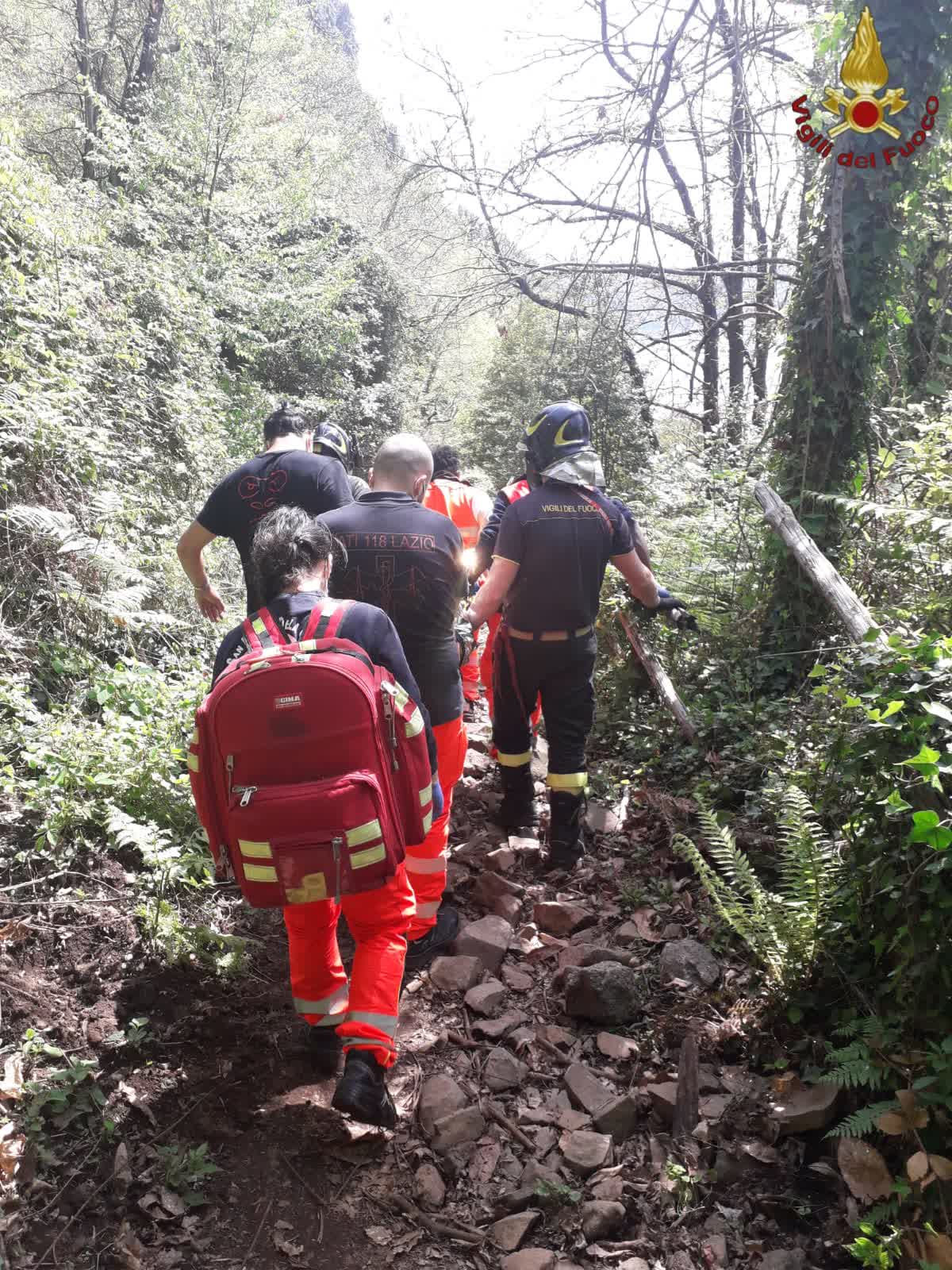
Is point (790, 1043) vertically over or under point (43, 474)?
under

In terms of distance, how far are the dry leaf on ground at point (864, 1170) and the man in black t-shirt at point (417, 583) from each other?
1844 mm

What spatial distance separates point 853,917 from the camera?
2631 mm

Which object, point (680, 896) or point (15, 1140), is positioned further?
point (680, 896)

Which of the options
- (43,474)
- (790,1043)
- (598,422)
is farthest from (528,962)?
(598,422)

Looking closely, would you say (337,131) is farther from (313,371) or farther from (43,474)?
(43,474)

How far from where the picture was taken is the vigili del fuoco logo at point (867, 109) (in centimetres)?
461

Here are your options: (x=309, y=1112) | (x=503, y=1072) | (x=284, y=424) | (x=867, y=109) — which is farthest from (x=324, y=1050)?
(x=867, y=109)

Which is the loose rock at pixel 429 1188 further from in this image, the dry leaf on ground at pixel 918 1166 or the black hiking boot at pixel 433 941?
the dry leaf on ground at pixel 918 1166

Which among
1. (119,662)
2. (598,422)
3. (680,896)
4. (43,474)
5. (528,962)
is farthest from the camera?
(598,422)

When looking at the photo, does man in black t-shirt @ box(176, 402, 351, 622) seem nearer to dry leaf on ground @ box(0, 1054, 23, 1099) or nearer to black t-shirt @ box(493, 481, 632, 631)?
black t-shirt @ box(493, 481, 632, 631)

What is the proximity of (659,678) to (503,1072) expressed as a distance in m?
3.09

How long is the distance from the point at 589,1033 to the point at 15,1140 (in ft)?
6.65

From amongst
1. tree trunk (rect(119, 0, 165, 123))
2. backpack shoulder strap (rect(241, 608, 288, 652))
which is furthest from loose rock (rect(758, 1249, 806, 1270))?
tree trunk (rect(119, 0, 165, 123))

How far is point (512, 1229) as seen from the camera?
2432 mm
